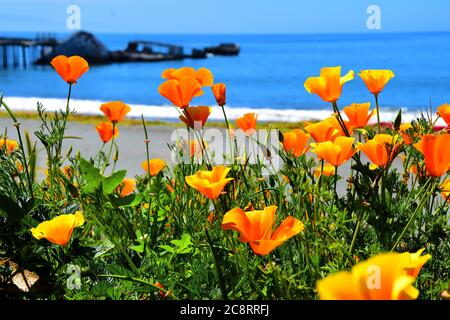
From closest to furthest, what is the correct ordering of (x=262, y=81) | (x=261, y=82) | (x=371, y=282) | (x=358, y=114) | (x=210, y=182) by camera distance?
(x=371, y=282)
(x=210, y=182)
(x=358, y=114)
(x=261, y=82)
(x=262, y=81)

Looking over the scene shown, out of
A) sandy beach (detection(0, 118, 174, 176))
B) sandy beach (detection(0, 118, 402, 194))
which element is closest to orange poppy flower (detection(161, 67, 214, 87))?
sandy beach (detection(0, 118, 402, 194))

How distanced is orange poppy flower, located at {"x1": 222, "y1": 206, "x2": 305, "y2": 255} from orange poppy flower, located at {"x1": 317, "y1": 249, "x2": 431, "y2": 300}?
12.0 inches

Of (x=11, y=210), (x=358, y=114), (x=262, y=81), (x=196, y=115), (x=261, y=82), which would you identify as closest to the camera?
(x=11, y=210)

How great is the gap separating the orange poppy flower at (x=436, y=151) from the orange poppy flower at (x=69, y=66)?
0.92 metres

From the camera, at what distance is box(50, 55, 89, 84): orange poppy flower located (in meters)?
1.67

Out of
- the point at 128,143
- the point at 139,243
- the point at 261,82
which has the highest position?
the point at 139,243

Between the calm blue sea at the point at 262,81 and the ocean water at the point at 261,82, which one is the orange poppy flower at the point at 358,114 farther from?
the calm blue sea at the point at 262,81

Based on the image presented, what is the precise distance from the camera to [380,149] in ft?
4.33

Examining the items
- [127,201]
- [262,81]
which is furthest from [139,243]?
[262,81]

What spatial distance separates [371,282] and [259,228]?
1.14 feet

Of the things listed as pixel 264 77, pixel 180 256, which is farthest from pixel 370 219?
pixel 264 77

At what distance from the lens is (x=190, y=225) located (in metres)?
1.61

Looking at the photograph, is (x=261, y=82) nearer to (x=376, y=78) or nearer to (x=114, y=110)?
(x=114, y=110)
